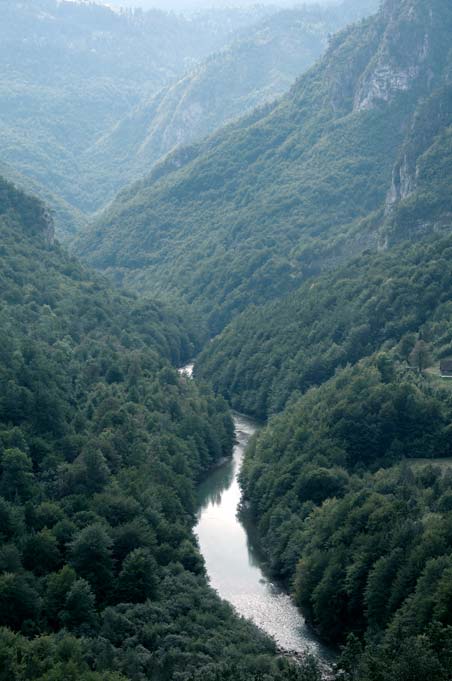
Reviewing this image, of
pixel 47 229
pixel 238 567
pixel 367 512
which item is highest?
pixel 47 229

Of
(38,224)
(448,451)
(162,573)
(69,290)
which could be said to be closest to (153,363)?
(69,290)

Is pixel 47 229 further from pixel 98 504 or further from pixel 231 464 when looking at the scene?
pixel 98 504

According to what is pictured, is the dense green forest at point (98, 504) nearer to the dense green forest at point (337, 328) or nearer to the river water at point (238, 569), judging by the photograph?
the river water at point (238, 569)

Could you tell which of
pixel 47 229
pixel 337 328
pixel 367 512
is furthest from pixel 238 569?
pixel 47 229

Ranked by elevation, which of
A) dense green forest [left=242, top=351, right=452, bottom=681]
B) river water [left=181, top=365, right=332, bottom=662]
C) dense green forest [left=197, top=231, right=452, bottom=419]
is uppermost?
dense green forest [left=197, top=231, right=452, bottom=419]

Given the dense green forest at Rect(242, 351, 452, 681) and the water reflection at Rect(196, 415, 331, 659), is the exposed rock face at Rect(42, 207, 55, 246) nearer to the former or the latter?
the dense green forest at Rect(242, 351, 452, 681)

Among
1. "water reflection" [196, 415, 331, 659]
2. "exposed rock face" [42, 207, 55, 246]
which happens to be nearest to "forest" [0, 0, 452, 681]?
"exposed rock face" [42, 207, 55, 246]

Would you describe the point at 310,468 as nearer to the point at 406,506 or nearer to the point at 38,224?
the point at 406,506
